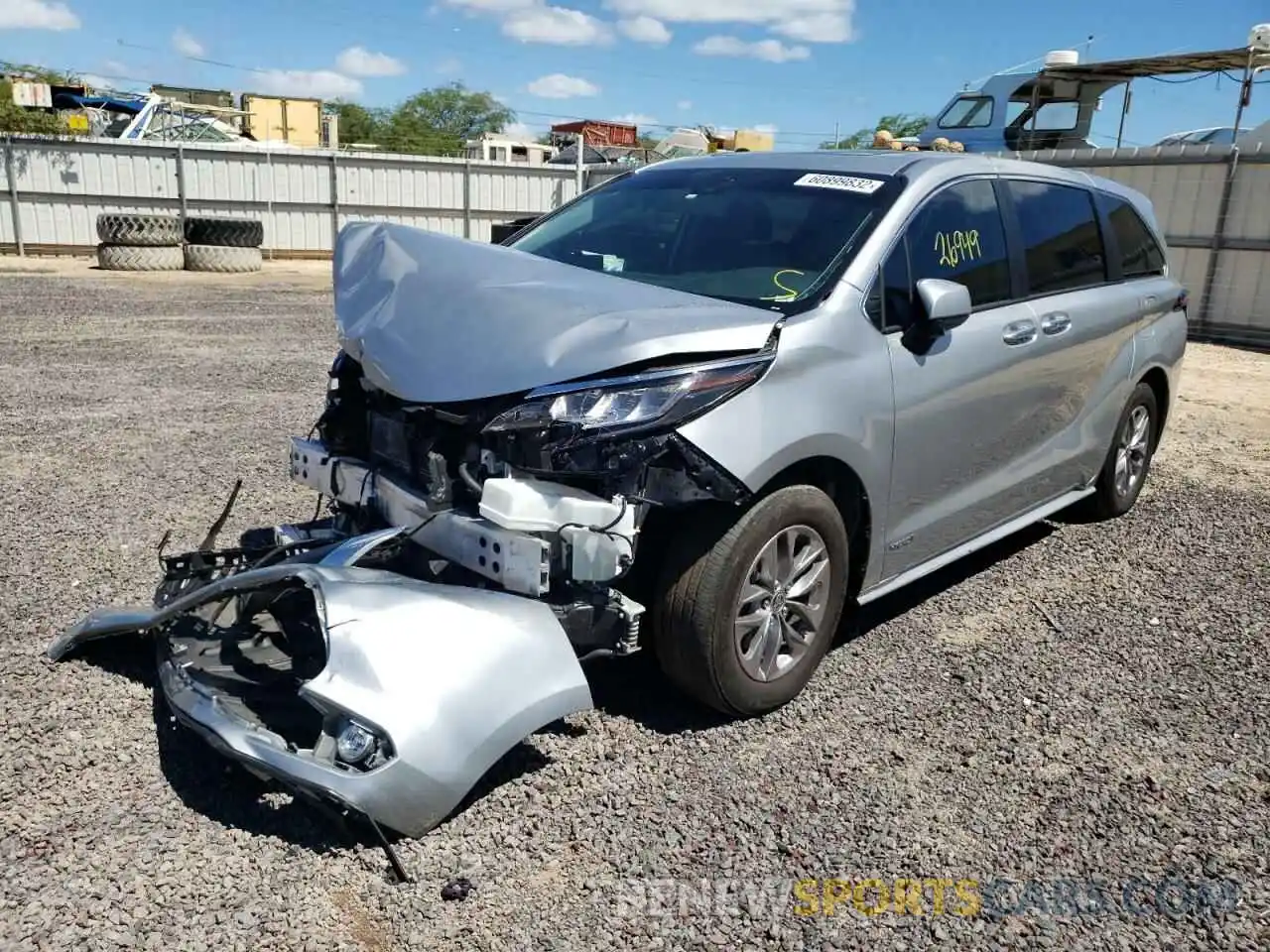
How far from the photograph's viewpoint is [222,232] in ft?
61.4

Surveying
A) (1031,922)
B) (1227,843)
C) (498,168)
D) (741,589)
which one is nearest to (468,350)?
(741,589)

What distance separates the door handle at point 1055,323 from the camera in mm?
4559

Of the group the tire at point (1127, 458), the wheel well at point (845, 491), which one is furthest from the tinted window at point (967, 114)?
the wheel well at point (845, 491)

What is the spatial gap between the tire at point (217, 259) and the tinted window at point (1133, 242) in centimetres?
1645

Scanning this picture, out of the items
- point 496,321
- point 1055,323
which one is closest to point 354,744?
point 496,321

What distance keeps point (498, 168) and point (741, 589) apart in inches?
875

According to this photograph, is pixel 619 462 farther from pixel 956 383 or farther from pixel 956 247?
pixel 956 247

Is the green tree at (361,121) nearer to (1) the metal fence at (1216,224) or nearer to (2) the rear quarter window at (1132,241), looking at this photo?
(1) the metal fence at (1216,224)

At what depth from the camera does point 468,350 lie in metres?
3.11

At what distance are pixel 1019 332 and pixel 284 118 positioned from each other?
38.3 m

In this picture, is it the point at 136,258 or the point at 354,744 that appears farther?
the point at 136,258

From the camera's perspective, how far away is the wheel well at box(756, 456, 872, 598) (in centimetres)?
339

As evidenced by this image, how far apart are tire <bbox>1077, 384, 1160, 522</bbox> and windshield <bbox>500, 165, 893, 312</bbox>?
2560 millimetres

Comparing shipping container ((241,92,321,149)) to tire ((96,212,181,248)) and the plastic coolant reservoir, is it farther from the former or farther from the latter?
the plastic coolant reservoir
